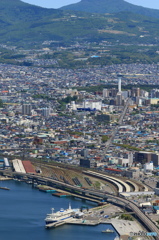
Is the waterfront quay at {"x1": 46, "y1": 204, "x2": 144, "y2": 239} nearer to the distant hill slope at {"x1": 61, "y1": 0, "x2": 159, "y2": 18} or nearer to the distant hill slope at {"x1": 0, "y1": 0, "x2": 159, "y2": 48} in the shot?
the distant hill slope at {"x1": 0, "y1": 0, "x2": 159, "y2": 48}

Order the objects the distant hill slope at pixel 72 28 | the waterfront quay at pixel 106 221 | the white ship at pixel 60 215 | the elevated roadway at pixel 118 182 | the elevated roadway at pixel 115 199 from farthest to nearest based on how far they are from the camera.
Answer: the distant hill slope at pixel 72 28, the elevated roadway at pixel 118 182, the white ship at pixel 60 215, the elevated roadway at pixel 115 199, the waterfront quay at pixel 106 221

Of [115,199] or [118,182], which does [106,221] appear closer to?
[115,199]

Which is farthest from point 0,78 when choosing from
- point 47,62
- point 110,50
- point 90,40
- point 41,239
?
point 41,239

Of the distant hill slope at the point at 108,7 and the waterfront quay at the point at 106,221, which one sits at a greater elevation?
the waterfront quay at the point at 106,221

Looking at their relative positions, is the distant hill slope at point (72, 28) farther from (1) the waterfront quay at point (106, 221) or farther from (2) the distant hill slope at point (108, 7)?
(1) the waterfront quay at point (106, 221)

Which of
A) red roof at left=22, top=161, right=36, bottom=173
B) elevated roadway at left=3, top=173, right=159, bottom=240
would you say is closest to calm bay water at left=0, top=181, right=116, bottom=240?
elevated roadway at left=3, top=173, right=159, bottom=240

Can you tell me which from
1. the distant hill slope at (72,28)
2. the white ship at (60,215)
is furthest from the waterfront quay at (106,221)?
the distant hill slope at (72,28)

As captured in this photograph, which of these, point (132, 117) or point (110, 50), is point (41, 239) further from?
point (110, 50)
